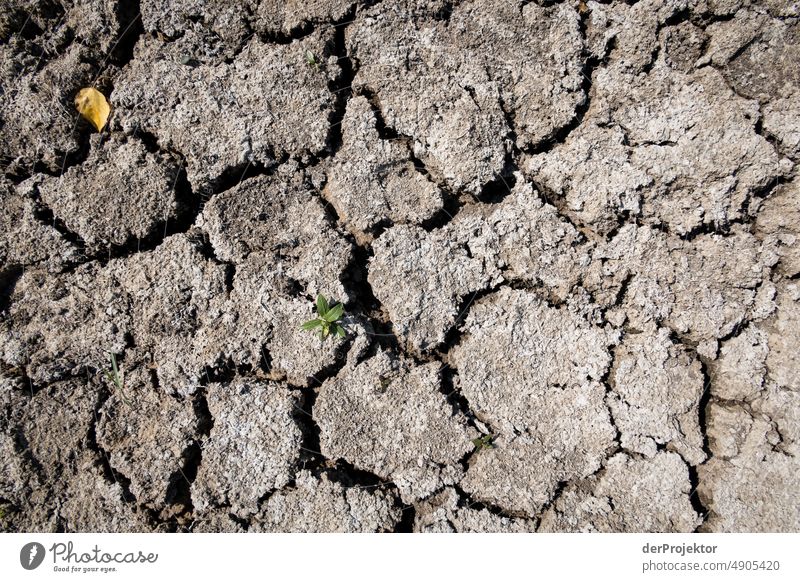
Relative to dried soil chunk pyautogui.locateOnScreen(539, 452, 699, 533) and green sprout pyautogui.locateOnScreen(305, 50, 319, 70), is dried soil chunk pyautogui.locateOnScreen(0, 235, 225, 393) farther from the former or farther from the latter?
dried soil chunk pyautogui.locateOnScreen(539, 452, 699, 533)

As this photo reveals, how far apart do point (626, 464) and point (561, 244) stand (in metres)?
0.63

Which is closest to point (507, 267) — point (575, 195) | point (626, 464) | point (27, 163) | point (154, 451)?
point (575, 195)

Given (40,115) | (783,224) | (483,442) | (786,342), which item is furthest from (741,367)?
(40,115)

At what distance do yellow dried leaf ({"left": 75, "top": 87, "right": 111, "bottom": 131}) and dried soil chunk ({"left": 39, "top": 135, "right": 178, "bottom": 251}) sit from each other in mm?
82

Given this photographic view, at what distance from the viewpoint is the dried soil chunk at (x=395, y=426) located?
5.26 ft

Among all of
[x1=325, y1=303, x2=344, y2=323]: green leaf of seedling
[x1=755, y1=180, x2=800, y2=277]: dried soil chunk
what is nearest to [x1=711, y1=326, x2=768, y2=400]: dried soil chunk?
[x1=755, y1=180, x2=800, y2=277]: dried soil chunk

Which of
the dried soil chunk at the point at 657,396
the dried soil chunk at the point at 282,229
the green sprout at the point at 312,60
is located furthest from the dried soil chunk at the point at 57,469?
the dried soil chunk at the point at 657,396

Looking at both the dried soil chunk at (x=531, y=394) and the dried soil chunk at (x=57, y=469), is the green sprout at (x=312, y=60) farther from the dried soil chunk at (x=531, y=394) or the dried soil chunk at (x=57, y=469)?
the dried soil chunk at (x=57, y=469)

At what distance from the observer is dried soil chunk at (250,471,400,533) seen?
1.58 metres

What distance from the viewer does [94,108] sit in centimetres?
179

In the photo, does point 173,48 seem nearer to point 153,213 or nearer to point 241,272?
point 153,213

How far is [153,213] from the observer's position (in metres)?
1.71
